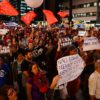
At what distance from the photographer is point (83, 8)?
3450 inches

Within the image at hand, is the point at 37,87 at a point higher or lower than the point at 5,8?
lower

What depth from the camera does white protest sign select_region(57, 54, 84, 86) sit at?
564cm

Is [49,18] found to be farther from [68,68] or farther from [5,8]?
[68,68]

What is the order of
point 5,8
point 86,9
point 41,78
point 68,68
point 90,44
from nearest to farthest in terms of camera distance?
point 68,68, point 41,78, point 90,44, point 5,8, point 86,9

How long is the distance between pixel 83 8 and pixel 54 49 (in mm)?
80006

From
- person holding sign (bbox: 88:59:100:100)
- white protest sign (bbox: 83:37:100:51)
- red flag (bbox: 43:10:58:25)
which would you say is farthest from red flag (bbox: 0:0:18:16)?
person holding sign (bbox: 88:59:100:100)

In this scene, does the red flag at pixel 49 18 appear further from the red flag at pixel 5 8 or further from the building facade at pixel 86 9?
the building facade at pixel 86 9

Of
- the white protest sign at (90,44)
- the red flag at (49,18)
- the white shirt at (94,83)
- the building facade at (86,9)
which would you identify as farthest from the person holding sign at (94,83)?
the building facade at (86,9)

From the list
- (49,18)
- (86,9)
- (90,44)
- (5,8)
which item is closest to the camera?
(90,44)

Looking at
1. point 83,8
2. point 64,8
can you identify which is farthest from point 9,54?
point 64,8

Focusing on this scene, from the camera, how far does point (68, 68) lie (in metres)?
5.79

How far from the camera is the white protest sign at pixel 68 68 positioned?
564cm

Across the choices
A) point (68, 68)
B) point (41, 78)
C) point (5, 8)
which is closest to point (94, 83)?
point (68, 68)

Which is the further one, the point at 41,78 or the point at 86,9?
the point at 86,9
